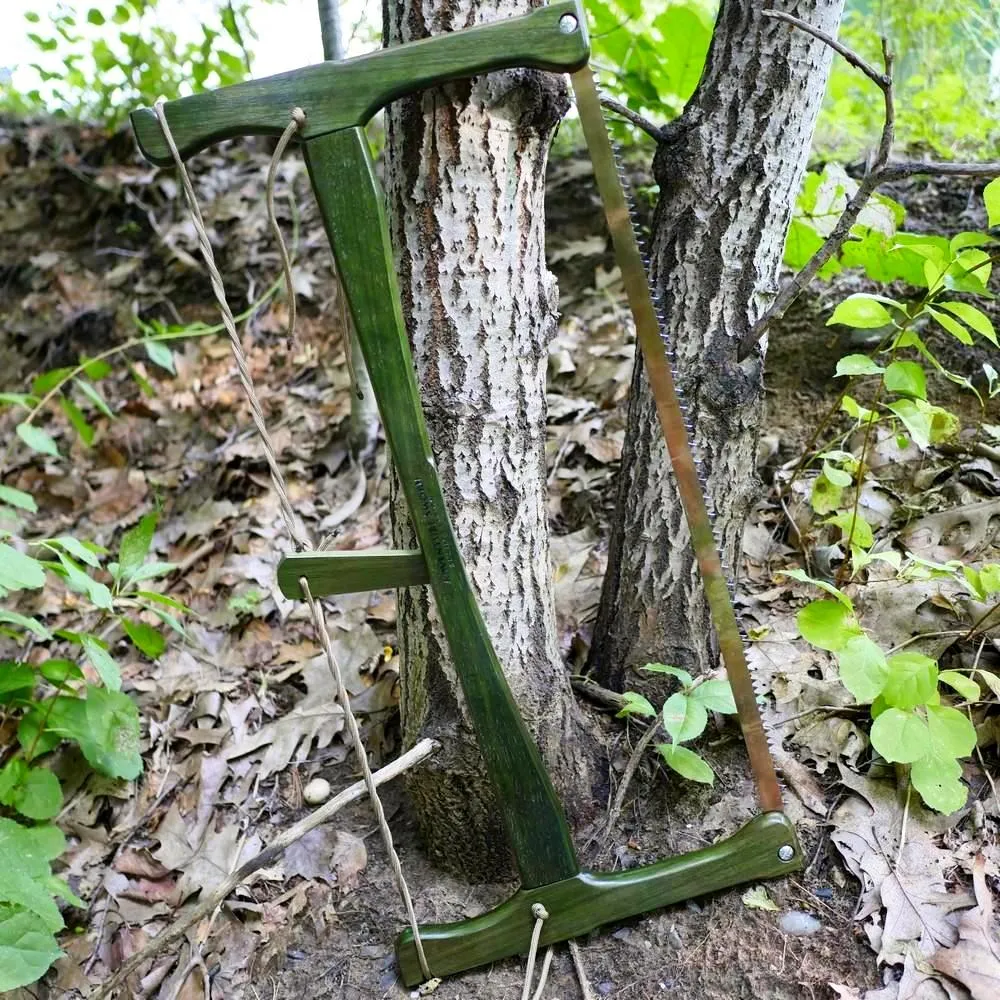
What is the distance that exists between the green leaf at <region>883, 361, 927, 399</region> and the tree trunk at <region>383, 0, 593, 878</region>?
72 cm

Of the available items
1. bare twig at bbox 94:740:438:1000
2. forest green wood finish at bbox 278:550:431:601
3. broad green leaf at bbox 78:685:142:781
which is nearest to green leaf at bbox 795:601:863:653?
forest green wood finish at bbox 278:550:431:601

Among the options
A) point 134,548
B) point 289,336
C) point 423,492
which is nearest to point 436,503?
point 423,492

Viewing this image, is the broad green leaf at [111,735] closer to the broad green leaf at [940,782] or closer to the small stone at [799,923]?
the small stone at [799,923]

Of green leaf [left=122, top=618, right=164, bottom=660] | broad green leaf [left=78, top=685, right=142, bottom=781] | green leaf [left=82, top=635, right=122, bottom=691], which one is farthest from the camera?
green leaf [left=122, top=618, right=164, bottom=660]

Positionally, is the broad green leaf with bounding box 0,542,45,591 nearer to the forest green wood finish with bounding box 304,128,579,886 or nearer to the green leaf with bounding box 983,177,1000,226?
the forest green wood finish with bounding box 304,128,579,886

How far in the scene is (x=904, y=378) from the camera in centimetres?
158

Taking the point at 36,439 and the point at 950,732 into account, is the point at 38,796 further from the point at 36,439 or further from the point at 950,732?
the point at 950,732

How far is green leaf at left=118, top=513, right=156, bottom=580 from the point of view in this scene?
6.01ft

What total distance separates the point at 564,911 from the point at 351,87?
1435mm

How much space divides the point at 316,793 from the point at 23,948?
26.1 inches

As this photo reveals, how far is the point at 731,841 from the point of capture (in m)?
1.42

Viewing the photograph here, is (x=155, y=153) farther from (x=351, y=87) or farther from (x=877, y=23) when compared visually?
(x=877, y=23)

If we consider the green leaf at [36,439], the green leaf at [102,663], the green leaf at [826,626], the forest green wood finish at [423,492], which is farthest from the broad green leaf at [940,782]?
the green leaf at [36,439]

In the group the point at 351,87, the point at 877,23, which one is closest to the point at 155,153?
the point at 351,87
